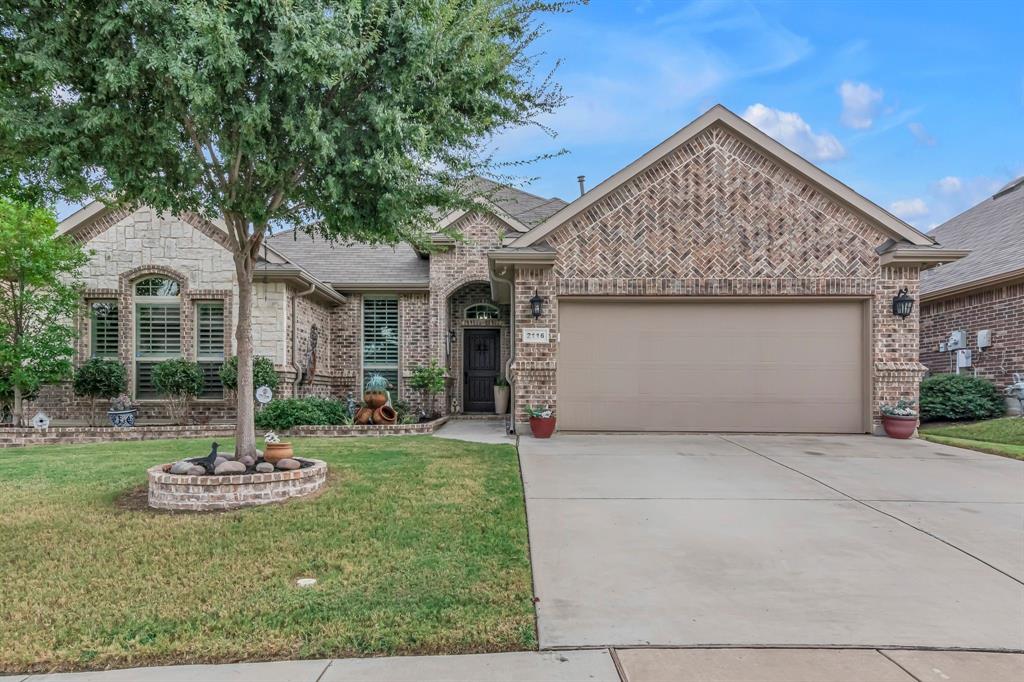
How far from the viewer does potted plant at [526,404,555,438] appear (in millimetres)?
9125

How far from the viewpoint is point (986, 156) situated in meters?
19.5

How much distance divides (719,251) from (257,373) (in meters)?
8.61

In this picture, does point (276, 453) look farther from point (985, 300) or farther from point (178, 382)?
point (985, 300)

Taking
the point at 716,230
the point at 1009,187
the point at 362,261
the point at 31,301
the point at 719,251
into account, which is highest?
the point at 1009,187

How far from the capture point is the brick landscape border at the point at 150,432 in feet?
32.1

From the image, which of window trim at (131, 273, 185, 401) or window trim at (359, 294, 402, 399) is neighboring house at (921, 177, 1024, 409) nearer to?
window trim at (359, 294, 402, 399)

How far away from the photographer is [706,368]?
32.1 ft

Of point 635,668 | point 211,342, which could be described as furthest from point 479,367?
point 635,668

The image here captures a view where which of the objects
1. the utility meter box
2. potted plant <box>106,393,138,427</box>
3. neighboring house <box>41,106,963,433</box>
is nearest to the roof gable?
neighboring house <box>41,106,963,433</box>

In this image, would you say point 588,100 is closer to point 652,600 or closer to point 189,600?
point 652,600

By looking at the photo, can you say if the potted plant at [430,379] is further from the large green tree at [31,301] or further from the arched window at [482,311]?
the large green tree at [31,301]

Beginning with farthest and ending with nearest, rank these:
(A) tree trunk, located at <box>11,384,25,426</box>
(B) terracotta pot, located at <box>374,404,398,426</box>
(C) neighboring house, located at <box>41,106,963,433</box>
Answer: (B) terracotta pot, located at <box>374,404,398,426</box> → (A) tree trunk, located at <box>11,384,25,426</box> → (C) neighboring house, located at <box>41,106,963,433</box>

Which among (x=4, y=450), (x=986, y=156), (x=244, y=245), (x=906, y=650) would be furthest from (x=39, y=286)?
(x=986, y=156)

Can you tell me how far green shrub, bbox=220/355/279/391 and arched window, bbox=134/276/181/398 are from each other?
1.38 metres
